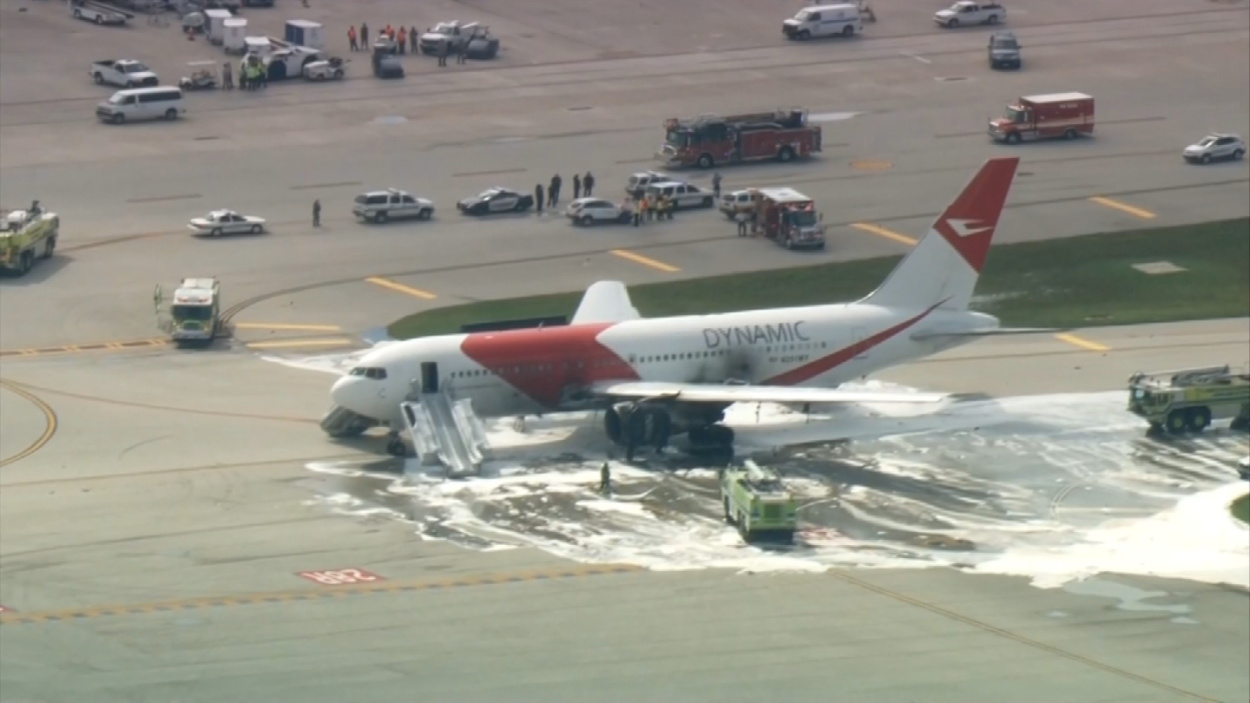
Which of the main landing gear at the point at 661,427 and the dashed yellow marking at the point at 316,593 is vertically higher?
the main landing gear at the point at 661,427

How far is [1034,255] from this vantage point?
361 feet

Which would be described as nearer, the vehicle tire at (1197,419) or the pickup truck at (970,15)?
the vehicle tire at (1197,419)

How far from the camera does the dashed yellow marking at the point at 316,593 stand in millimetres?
62500

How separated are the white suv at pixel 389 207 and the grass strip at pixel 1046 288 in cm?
1597

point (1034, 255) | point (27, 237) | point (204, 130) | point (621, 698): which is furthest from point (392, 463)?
point (204, 130)

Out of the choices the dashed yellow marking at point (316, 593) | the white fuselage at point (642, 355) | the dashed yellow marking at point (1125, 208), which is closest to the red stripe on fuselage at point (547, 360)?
the white fuselage at point (642, 355)

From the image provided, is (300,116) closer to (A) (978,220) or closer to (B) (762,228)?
(B) (762,228)

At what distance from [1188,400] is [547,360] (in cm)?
2441

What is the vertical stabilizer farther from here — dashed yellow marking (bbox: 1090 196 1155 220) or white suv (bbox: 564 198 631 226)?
dashed yellow marking (bbox: 1090 196 1155 220)

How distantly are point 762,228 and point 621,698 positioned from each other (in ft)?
199

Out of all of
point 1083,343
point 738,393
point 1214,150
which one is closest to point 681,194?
point 1083,343

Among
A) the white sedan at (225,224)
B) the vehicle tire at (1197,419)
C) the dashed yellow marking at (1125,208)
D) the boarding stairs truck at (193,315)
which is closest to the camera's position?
the vehicle tire at (1197,419)

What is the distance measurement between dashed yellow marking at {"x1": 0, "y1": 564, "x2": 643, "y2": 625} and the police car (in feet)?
172

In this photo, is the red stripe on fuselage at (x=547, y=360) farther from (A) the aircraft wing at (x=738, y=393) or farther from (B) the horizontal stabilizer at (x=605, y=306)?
(B) the horizontal stabilizer at (x=605, y=306)
